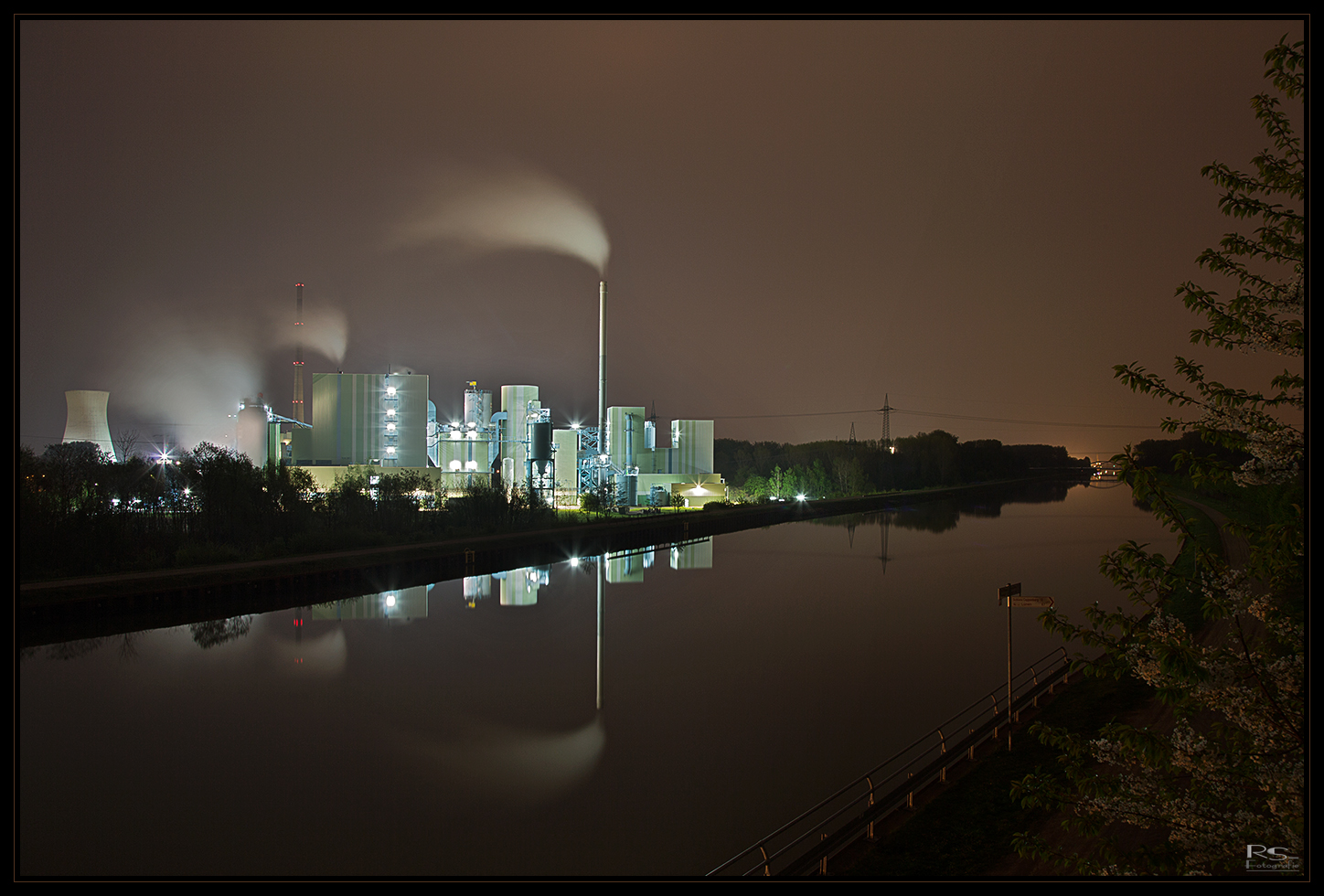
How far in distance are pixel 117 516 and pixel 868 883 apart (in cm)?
2423

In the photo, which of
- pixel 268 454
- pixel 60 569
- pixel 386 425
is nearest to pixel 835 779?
pixel 60 569

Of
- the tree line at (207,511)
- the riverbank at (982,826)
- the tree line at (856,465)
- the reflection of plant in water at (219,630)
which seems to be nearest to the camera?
the riverbank at (982,826)

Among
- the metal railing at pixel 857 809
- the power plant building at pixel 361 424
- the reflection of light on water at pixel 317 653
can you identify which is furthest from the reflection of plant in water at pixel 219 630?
the power plant building at pixel 361 424

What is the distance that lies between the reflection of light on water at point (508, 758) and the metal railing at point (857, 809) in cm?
288

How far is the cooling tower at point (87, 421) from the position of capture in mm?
31047

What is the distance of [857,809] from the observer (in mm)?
8156

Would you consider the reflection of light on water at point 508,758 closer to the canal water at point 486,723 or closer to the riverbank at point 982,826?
the canal water at point 486,723

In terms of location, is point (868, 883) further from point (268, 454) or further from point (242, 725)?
point (268, 454)

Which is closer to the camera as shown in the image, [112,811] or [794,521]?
[112,811]

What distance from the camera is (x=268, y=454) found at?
132 feet

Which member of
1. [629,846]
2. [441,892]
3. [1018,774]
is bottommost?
[629,846]

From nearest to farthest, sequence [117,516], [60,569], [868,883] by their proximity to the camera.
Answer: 1. [868,883]
2. [60,569]
3. [117,516]

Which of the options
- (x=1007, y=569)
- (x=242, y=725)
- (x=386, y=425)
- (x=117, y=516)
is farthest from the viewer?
(x=386, y=425)

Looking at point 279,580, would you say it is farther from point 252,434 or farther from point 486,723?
point 252,434
